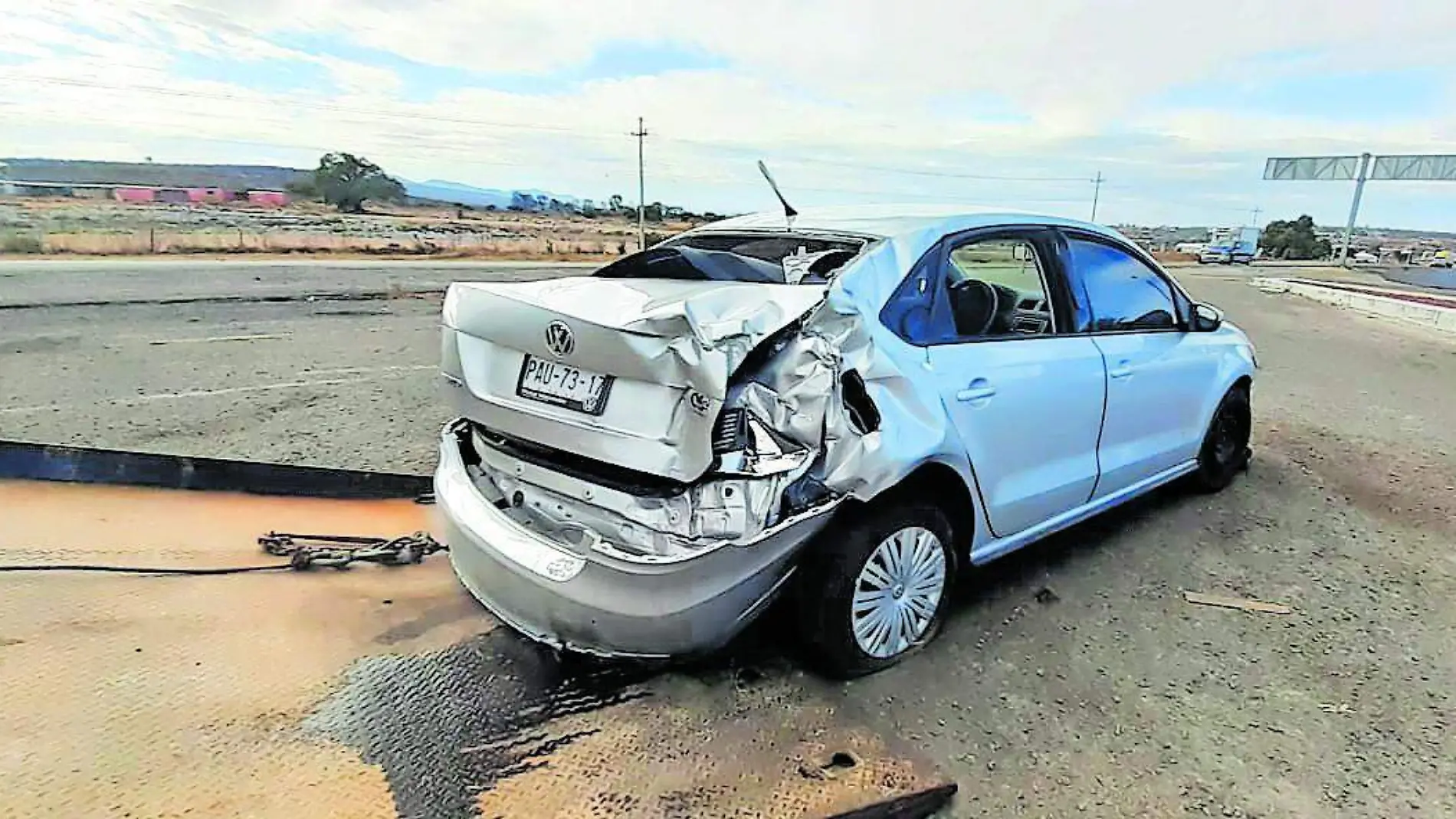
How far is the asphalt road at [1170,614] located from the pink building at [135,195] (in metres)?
74.5

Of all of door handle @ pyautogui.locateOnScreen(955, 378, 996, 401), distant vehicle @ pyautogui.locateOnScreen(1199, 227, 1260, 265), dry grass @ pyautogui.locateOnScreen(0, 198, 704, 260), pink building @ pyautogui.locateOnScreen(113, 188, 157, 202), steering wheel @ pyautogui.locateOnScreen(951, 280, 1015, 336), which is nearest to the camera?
door handle @ pyautogui.locateOnScreen(955, 378, 996, 401)

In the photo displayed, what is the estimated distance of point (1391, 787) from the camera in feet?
8.05

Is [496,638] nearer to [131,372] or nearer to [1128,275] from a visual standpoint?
[1128,275]

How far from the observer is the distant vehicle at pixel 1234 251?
192 feet

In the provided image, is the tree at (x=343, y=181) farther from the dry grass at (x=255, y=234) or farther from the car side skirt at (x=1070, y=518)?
the car side skirt at (x=1070, y=518)

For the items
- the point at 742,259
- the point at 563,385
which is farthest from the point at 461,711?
the point at 742,259

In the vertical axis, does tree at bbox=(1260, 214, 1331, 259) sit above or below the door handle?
below

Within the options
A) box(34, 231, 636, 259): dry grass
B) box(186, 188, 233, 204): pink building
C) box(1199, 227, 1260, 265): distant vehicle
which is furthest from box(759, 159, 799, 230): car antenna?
box(186, 188, 233, 204): pink building

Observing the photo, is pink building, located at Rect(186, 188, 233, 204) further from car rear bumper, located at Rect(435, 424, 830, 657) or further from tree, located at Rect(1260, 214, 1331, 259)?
tree, located at Rect(1260, 214, 1331, 259)

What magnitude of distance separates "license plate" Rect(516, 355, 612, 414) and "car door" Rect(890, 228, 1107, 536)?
1.10m

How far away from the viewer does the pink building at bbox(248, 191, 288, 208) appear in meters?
69.4

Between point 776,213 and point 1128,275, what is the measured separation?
5.39 ft

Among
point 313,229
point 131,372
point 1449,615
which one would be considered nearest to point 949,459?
point 1449,615

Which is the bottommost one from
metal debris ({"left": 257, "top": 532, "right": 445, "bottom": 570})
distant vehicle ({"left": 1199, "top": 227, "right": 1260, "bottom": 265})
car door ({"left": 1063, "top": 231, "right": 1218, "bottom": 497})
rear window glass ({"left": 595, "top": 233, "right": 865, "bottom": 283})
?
distant vehicle ({"left": 1199, "top": 227, "right": 1260, "bottom": 265})
